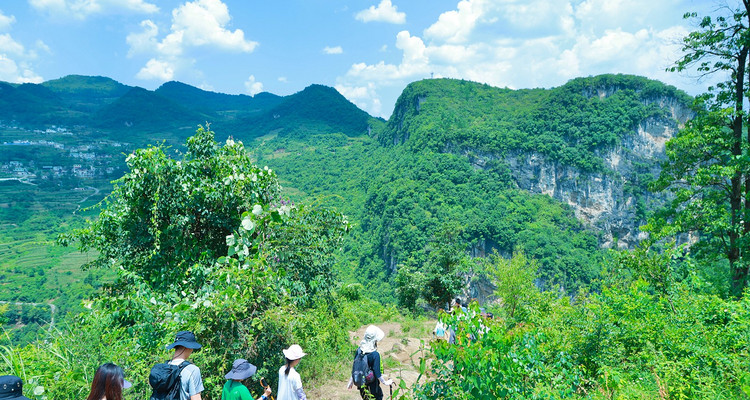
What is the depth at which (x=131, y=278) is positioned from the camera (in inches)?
194

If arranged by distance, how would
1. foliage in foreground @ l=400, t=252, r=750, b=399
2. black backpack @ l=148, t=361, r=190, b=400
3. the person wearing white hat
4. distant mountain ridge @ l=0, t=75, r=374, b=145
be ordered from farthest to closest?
distant mountain ridge @ l=0, t=75, r=374, b=145
the person wearing white hat
black backpack @ l=148, t=361, r=190, b=400
foliage in foreground @ l=400, t=252, r=750, b=399

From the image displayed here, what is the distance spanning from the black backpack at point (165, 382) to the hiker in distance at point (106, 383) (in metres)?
0.30

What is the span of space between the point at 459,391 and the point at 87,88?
256m

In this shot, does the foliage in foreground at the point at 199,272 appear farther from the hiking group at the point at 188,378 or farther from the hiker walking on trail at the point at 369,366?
the hiker walking on trail at the point at 369,366

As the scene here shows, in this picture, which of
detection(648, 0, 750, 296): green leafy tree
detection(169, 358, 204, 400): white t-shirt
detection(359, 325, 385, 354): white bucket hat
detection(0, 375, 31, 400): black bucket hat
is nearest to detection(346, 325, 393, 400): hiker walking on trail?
detection(359, 325, 385, 354): white bucket hat

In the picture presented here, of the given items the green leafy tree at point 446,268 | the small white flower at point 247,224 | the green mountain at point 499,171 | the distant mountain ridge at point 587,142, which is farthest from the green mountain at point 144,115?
the small white flower at point 247,224

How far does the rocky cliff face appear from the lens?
61219mm

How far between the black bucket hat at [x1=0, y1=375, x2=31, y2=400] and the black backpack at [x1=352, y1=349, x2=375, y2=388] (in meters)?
2.65

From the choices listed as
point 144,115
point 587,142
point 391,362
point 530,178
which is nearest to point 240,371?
point 391,362

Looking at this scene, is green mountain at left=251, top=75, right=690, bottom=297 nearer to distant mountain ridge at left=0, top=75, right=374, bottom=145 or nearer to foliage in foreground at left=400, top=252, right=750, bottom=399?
foliage in foreground at left=400, top=252, right=750, bottom=399

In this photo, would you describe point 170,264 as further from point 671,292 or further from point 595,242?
point 595,242

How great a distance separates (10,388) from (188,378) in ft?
3.45

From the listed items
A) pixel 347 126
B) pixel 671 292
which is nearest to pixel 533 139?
pixel 671 292

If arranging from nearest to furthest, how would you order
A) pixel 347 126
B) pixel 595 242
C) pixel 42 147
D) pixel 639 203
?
pixel 595 242, pixel 639 203, pixel 42 147, pixel 347 126
